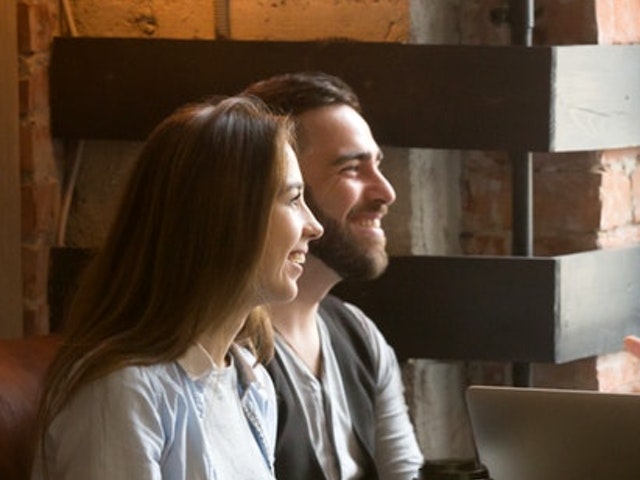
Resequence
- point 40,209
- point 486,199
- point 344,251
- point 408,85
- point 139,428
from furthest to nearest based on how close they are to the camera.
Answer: point 486,199 < point 40,209 < point 408,85 < point 344,251 < point 139,428

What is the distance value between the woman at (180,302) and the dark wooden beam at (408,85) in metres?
0.74

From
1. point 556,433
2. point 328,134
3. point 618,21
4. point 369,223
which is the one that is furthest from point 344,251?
point 618,21

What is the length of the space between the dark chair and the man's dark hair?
1.85ft

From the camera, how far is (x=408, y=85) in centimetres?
278

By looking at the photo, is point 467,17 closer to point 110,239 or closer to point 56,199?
point 56,199

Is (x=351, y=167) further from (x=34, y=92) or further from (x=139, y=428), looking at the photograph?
(x=139, y=428)

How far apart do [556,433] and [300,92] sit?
77 cm

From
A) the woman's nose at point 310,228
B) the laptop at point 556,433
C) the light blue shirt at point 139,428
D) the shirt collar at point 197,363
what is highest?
the woman's nose at point 310,228

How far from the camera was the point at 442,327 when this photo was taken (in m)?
2.83

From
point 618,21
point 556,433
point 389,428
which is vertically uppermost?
point 618,21

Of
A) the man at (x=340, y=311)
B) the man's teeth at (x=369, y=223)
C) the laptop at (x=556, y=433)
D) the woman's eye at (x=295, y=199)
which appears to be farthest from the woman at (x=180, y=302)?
the man's teeth at (x=369, y=223)

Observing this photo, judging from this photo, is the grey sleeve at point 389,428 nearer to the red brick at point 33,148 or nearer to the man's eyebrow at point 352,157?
the man's eyebrow at point 352,157

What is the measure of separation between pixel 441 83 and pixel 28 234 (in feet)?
2.50

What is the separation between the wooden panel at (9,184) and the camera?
111 inches
